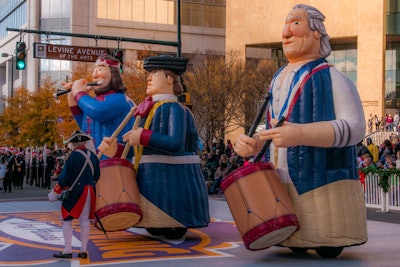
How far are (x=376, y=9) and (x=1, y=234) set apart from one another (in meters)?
32.2

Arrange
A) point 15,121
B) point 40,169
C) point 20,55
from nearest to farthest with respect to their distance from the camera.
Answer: point 20,55
point 40,169
point 15,121

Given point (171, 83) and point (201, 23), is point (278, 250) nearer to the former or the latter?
point (171, 83)

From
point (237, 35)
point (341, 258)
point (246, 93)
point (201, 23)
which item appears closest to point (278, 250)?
point (341, 258)

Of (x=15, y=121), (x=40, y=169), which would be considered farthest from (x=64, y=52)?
(x=15, y=121)

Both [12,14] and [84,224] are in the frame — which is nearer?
[84,224]

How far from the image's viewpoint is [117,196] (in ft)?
30.6

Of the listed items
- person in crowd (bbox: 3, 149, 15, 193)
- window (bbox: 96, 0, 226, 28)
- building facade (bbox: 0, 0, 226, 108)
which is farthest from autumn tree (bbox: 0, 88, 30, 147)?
person in crowd (bbox: 3, 149, 15, 193)

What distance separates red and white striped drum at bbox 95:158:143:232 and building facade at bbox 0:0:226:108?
1769 inches

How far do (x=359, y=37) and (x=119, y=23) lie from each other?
75.7 feet

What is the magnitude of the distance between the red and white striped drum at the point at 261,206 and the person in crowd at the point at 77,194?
1.70 meters

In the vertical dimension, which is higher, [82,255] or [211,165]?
[211,165]

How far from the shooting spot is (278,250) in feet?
29.6

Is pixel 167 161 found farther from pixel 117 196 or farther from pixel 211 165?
pixel 211 165

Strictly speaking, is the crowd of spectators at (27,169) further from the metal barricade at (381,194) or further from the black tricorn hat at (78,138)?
the black tricorn hat at (78,138)
